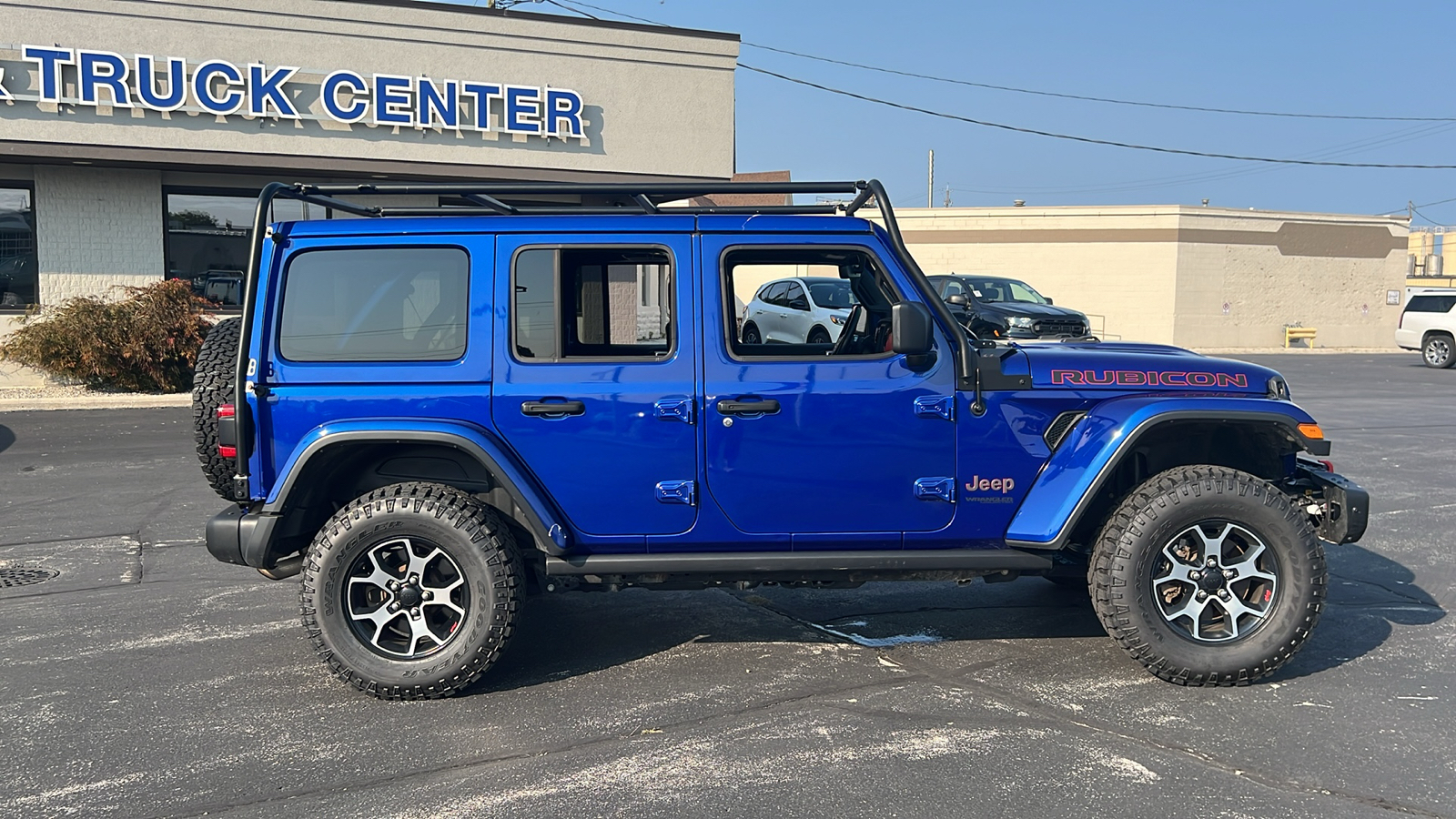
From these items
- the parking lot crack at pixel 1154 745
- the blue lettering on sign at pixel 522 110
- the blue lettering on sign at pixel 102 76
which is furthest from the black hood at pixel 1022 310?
the parking lot crack at pixel 1154 745

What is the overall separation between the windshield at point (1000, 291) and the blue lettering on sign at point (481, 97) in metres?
9.91

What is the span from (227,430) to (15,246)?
14.3 meters

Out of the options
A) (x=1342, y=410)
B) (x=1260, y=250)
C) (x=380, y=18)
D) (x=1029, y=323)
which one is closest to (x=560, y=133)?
(x=380, y=18)

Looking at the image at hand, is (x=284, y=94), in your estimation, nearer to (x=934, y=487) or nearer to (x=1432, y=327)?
(x=934, y=487)

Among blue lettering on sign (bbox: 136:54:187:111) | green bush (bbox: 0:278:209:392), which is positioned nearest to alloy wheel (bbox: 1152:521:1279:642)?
green bush (bbox: 0:278:209:392)

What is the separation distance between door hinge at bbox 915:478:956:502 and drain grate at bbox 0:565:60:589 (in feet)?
16.8

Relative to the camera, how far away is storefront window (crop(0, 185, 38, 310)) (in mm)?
15852

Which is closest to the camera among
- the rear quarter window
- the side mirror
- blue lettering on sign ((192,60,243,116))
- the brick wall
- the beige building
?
the side mirror

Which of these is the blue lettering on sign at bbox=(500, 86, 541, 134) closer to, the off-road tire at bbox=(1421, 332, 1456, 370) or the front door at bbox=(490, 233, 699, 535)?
the front door at bbox=(490, 233, 699, 535)

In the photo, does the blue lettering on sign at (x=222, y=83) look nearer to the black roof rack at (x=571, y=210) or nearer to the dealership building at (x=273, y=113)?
the dealership building at (x=273, y=113)

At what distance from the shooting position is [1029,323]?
19.2m

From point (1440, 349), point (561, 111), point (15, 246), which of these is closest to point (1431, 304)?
point (1440, 349)

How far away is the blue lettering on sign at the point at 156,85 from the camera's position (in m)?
15.7

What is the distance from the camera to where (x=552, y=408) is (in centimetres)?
452
